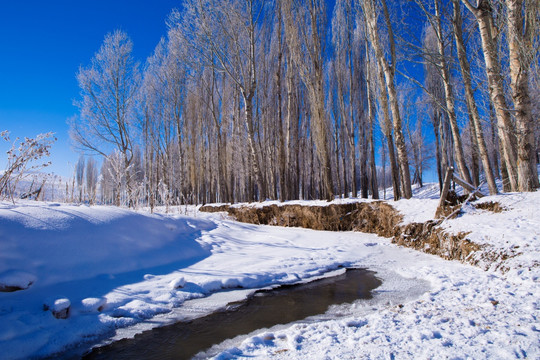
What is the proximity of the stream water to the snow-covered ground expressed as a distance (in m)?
0.14

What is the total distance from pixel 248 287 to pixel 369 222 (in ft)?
15.9

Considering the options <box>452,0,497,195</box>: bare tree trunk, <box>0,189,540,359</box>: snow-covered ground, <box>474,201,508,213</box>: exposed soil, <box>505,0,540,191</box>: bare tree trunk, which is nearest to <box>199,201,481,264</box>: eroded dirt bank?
<box>0,189,540,359</box>: snow-covered ground

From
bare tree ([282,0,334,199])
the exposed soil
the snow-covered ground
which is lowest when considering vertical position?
the snow-covered ground

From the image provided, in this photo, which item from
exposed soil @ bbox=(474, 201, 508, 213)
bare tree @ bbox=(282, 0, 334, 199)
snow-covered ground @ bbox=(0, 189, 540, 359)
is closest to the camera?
snow-covered ground @ bbox=(0, 189, 540, 359)

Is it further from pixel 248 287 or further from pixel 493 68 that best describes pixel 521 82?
pixel 248 287

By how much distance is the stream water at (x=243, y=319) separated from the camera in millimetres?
1896

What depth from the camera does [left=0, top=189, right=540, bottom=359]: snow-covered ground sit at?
5.78ft

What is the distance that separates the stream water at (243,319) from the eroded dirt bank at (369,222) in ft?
4.81

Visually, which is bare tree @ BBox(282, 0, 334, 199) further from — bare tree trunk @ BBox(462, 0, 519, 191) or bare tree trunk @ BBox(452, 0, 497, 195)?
bare tree trunk @ BBox(462, 0, 519, 191)

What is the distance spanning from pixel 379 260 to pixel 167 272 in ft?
10.5

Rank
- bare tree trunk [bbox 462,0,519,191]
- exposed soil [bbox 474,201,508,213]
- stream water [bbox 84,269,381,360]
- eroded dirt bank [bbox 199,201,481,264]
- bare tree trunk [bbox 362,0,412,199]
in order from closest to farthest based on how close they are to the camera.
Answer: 1. stream water [bbox 84,269,381,360]
2. eroded dirt bank [bbox 199,201,481,264]
3. exposed soil [bbox 474,201,508,213]
4. bare tree trunk [bbox 462,0,519,191]
5. bare tree trunk [bbox 362,0,412,199]

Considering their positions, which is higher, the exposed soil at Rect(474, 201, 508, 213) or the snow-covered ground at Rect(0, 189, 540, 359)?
the exposed soil at Rect(474, 201, 508, 213)

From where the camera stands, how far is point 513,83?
4355 millimetres

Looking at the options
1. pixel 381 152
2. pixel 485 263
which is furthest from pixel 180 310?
pixel 381 152
